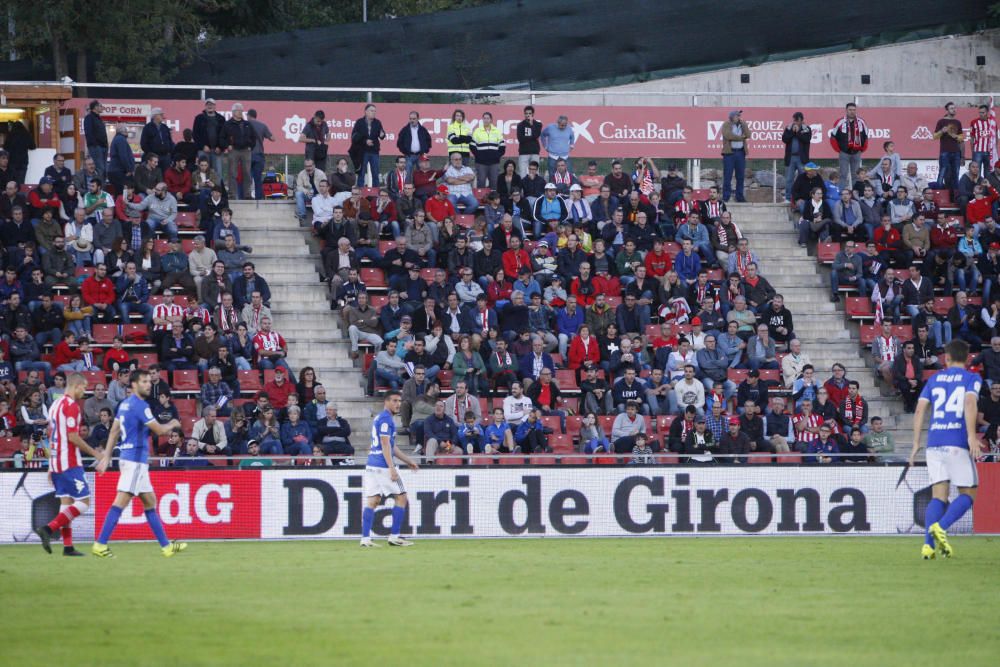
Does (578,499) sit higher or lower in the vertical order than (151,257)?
lower

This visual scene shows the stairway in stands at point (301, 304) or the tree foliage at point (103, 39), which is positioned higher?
the tree foliage at point (103, 39)

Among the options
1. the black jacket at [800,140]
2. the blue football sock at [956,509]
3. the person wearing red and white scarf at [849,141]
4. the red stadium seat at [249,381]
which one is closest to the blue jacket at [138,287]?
the red stadium seat at [249,381]

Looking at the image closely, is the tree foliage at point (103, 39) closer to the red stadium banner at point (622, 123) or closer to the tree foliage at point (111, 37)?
the tree foliage at point (111, 37)

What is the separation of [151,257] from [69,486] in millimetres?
10201

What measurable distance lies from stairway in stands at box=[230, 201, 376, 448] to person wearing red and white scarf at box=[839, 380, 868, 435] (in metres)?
8.32

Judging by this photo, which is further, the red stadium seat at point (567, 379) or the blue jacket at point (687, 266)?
the blue jacket at point (687, 266)

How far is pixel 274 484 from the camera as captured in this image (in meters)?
21.2

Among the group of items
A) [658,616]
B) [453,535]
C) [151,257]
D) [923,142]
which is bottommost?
[453,535]

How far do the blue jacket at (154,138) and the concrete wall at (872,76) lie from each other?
518 inches

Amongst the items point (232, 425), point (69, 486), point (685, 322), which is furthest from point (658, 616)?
point (685, 322)

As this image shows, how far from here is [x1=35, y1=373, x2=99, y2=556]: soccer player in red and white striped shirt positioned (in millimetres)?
16703

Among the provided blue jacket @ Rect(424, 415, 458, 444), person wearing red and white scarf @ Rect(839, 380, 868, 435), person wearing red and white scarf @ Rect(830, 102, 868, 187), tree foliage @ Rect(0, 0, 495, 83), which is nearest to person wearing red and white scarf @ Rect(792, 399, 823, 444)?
person wearing red and white scarf @ Rect(839, 380, 868, 435)

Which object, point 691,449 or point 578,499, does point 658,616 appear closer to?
point 578,499

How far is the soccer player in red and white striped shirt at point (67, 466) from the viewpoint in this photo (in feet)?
54.8
